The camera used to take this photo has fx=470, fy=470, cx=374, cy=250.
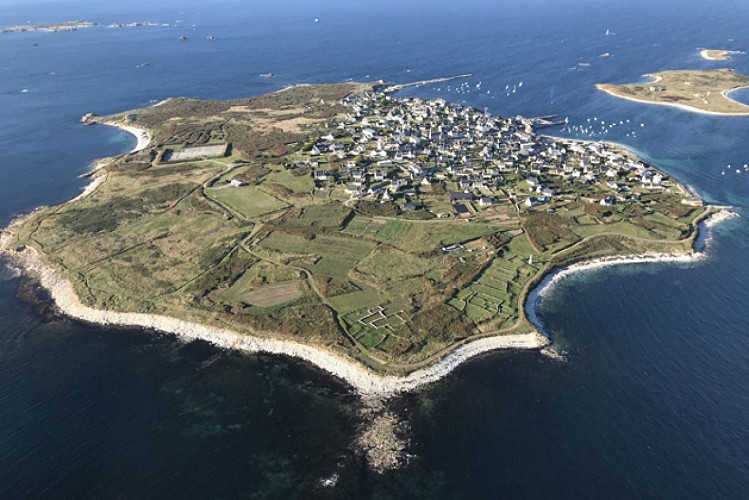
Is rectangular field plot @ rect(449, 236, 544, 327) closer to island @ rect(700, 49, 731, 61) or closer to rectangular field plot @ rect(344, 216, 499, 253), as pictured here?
rectangular field plot @ rect(344, 216, 499, 253)

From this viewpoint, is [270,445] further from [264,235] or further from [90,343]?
[264,235]

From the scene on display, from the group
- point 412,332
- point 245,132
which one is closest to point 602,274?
point 412,332

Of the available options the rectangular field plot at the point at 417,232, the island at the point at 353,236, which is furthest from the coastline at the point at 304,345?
the rectangular field plot at the point at 417,232

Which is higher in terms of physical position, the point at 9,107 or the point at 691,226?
the point at 9,107

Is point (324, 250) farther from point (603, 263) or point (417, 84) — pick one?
point (417, 84)

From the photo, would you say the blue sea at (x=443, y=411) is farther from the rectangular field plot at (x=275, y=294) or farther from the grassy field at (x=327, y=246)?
the rectangular field plot at (x=275, y=294)

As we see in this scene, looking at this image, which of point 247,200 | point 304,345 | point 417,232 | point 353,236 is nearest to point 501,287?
point 417,232

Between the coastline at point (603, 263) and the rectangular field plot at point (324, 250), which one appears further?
the rectangular field plot at point (324, 250)
